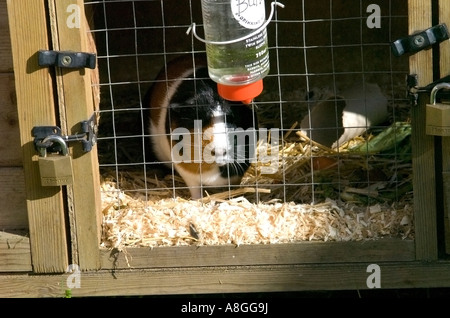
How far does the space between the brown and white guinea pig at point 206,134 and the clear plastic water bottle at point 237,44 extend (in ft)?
1.25

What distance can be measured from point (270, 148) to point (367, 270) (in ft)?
2.85

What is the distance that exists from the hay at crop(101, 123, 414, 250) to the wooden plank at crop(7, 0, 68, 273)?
7.4 inches

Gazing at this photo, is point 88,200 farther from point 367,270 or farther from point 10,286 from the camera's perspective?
point 367,270

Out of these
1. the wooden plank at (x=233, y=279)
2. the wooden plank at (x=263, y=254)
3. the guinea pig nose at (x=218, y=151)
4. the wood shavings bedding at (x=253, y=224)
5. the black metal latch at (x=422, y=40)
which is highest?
the black metal latch at (x=422, y=40)

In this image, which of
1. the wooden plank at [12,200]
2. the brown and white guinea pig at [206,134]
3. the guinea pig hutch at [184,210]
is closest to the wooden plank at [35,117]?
the guinea pig hutch at [184,210]

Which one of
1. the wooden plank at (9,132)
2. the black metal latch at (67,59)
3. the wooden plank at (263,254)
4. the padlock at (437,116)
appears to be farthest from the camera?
the wooden plank at (9,132)

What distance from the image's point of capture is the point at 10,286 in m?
2.98

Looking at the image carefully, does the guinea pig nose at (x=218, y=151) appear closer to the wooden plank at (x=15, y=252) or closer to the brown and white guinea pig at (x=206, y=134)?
the brown and white guinea pig at (x=206, y=134)

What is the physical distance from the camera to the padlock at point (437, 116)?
2.63 m

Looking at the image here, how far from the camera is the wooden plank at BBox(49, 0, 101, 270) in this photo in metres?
2.75

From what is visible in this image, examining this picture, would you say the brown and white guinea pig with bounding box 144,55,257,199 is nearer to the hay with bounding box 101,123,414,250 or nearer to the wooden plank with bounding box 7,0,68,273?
the hay with bounding box 101,123,414,250
